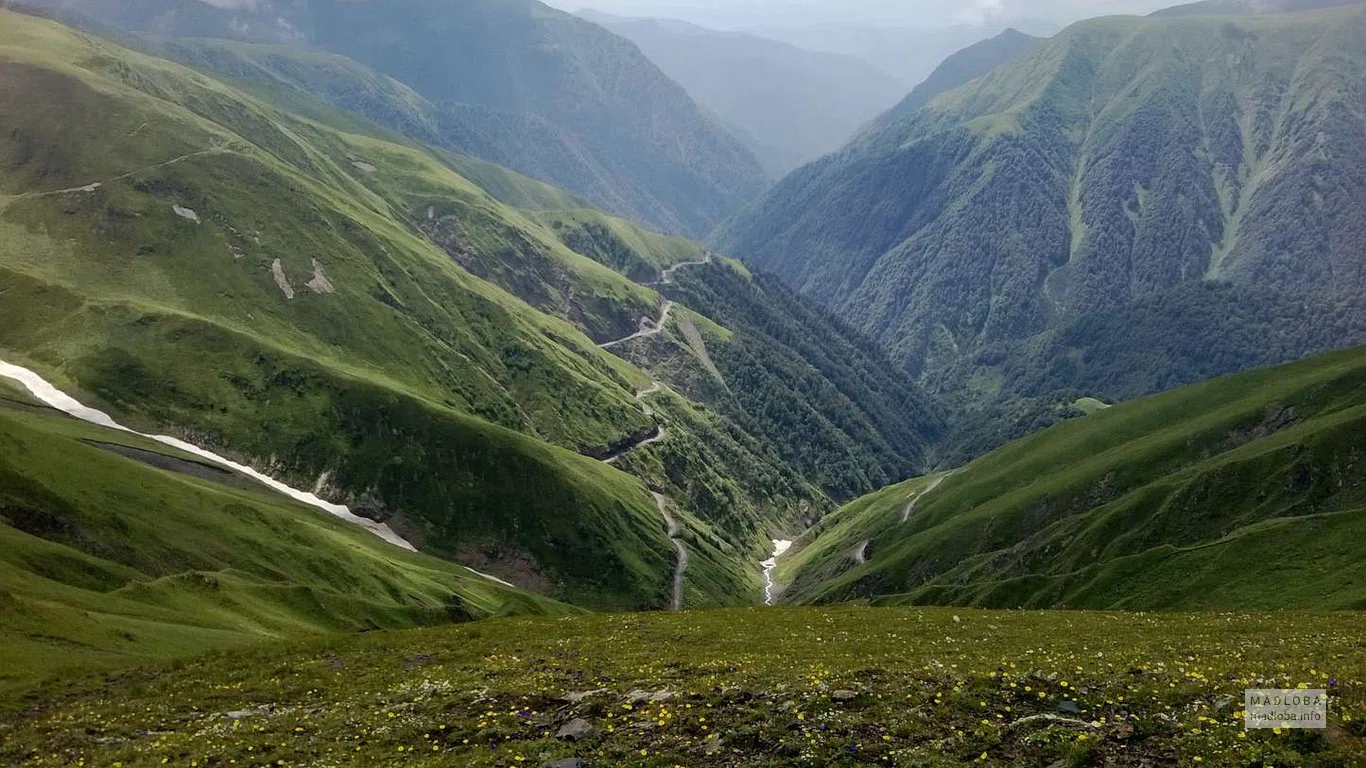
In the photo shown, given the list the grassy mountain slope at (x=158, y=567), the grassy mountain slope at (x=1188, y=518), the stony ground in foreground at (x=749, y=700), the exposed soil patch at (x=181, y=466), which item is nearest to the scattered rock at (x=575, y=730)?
the stony ground in foreground at (x=749, y=700)

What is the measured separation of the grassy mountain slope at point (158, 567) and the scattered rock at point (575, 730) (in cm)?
3432

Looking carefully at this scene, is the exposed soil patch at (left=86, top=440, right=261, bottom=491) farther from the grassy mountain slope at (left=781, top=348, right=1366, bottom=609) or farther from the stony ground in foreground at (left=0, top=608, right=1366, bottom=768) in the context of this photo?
the stony ground in foreground at (left=0, top=608, right=1366, bottom=768)

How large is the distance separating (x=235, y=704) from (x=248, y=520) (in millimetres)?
99450

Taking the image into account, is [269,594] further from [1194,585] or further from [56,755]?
[1194,585]

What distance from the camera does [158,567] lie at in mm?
109250

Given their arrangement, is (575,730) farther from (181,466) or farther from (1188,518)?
(181,466)

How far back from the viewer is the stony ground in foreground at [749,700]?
2933 centimetres

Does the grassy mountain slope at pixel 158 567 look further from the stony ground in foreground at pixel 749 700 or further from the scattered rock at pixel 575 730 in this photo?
the scattered rock at pixel 575 730

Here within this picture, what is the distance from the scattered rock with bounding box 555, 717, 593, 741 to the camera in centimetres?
3327

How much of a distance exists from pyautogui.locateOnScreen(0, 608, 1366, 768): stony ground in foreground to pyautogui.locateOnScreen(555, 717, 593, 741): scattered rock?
0.18 metres

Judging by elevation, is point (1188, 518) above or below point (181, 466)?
above

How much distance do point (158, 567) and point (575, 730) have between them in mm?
94823

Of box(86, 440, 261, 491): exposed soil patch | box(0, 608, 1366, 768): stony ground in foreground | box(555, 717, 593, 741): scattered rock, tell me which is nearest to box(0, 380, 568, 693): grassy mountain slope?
box(86, 440, 261, 491): exposed soil patch

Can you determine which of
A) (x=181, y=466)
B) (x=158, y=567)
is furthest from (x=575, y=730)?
(x=181, y=466)
